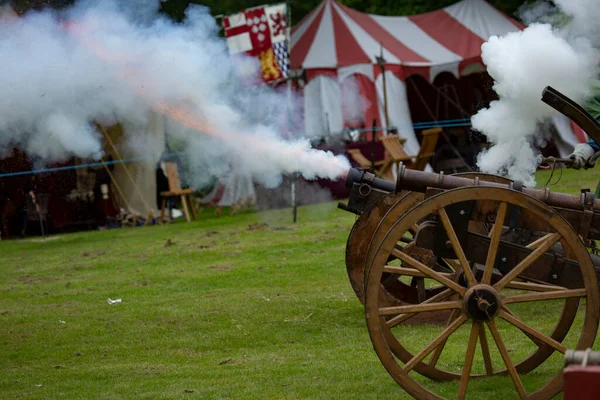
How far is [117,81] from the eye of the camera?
959cm

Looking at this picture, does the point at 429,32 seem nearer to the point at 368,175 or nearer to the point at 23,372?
Result: the point at 368,175

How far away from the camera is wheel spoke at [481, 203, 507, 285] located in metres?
4.77

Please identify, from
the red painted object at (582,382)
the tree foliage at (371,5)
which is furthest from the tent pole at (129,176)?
the red painted object at (582,382)

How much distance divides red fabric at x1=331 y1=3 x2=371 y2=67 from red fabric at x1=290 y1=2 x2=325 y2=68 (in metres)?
0.39

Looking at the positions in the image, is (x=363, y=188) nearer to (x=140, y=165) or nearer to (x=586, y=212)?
(x=586, y=212)

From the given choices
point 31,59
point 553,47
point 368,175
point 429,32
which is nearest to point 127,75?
point 31,59

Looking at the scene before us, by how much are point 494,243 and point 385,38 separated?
1645cm

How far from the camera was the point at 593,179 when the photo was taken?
54.5 feet

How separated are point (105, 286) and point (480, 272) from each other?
18.5 feet

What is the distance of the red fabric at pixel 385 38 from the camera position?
2031 cm

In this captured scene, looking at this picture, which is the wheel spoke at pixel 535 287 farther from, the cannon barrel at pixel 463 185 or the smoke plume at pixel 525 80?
the smoke plume at pixel 525 80

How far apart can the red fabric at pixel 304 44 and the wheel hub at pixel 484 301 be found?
1458 cm

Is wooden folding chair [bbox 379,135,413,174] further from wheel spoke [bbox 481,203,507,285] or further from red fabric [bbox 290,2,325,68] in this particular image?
wheel spoke [bbox 481,203,507,285]

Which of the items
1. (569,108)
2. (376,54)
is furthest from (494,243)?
(376,54)
